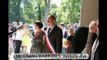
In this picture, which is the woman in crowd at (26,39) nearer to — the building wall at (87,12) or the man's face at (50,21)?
the man's face at (50,21)

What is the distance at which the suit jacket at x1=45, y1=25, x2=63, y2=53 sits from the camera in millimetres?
2471

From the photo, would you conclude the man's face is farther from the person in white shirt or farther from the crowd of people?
the person in white shirt

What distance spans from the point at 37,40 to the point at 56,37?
0.19 meters

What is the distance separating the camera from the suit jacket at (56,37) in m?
2.47

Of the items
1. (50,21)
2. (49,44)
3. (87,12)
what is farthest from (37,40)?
(87,12)

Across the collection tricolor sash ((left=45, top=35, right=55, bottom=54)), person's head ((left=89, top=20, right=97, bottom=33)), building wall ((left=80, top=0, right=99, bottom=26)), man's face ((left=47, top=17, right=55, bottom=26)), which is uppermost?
building wall ((left=80, top=0, right=99, bottom=26))

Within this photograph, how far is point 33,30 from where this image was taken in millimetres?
2486

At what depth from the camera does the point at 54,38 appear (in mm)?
2531

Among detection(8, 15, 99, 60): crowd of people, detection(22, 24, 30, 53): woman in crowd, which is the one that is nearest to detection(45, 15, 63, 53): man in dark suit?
detection(8, 15, 99, 60): crowd of people

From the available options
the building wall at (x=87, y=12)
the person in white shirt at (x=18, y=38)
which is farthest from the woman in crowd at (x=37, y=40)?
the building wall at (x=87, y=12)
